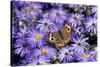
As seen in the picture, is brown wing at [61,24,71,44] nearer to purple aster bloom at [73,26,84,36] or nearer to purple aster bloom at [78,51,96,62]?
purple aster bloom at [73,26,84,36]

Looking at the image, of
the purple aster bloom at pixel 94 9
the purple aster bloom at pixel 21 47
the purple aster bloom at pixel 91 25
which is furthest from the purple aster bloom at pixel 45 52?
the purple aster bloom at pixel 94 9

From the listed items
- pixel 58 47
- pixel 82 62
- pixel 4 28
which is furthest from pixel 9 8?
pixel 82 62

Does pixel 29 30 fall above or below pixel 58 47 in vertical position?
above

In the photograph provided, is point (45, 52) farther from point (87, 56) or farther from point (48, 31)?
point (87, 56)

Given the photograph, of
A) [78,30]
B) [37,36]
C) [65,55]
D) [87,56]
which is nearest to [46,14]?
[37,36]

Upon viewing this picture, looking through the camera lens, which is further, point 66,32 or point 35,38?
point 66,32

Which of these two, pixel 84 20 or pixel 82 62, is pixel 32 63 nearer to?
pixel 82 62
